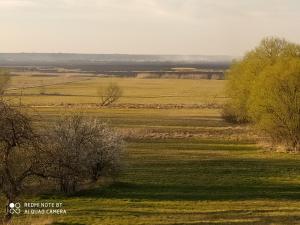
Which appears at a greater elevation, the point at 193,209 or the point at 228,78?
the point at 228,78

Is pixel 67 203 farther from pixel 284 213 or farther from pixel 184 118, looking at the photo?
pixel 184 118

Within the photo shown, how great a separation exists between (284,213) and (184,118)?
54.8 meters

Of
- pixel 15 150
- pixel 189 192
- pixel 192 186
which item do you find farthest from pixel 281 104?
pixel 15 150

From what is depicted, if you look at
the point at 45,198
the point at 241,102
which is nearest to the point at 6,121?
the point at 45,198

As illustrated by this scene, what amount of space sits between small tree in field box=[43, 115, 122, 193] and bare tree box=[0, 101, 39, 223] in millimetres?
10836

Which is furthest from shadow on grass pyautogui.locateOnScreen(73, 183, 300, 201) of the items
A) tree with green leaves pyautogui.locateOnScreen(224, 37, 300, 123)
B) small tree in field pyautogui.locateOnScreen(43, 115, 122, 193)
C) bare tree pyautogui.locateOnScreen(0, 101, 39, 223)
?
tree with green leaves pyautogui.locateOnScreen(224, 37, 300, 123)

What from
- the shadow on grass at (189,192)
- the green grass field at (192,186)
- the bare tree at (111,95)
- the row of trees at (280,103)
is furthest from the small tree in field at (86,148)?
the bare tree at (111,95)

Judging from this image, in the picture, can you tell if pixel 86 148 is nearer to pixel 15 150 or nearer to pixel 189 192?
pixel 189 192

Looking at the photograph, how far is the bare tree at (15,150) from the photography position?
16.5 m

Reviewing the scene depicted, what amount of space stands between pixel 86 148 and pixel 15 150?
1423cm

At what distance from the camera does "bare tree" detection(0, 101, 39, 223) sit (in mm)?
16484

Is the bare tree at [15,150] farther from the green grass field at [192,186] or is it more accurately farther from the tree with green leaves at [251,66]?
the tree with green leaves at [251,66]

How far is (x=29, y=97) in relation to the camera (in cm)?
11331

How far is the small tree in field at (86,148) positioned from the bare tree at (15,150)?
10836 mm
